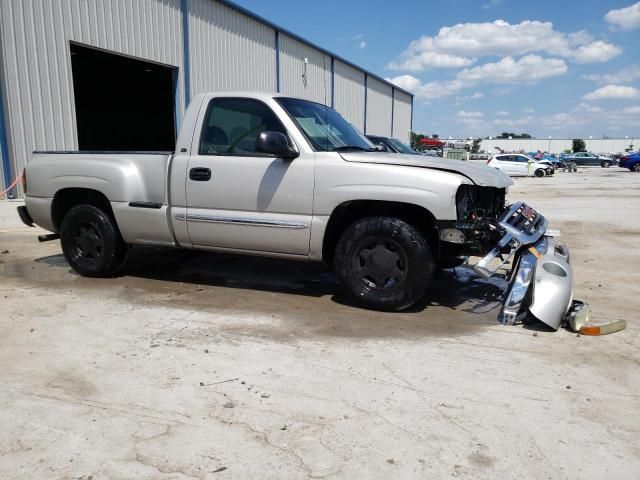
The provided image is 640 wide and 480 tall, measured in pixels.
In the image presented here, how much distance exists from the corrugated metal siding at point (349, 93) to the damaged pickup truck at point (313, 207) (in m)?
24.9

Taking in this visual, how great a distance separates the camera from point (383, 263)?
4.59 meters

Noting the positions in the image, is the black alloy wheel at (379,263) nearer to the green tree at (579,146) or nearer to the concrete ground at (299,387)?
the concrete ground at (299,387)

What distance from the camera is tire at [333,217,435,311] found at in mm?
4441

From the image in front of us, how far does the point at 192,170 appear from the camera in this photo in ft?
17.0

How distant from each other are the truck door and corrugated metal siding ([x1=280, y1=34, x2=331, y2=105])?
58.6ft

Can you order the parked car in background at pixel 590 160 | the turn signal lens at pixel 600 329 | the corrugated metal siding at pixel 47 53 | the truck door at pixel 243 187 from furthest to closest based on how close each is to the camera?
the parked car in background at pixel 590 160, the corrugated metal siding at pixel 47 53, the truck door at pixel 243 187, the turn signal lens at pixel 600 329

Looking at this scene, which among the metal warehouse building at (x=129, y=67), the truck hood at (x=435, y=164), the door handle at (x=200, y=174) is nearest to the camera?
the truck hood at (x=435, y=164)

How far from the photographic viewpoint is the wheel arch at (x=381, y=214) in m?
4.63

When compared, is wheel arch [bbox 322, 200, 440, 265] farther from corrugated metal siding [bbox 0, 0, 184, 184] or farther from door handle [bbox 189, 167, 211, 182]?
corrugated metal siding [bbox 0, 0, 184, 184]

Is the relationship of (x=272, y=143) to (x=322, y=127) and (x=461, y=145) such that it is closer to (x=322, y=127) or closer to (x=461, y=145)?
(x=322, y=127)

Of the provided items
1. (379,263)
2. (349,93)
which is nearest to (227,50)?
(349,93)

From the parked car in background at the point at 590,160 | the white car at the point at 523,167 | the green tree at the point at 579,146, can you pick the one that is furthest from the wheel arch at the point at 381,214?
the green tree at the point at 579,146

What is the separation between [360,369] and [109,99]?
24.9 m

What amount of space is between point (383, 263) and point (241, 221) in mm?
1422
